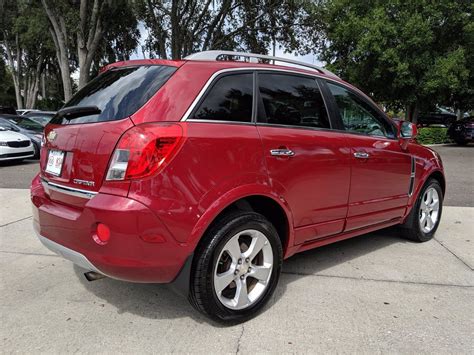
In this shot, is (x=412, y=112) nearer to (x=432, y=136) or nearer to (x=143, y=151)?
(x=432, y=136)

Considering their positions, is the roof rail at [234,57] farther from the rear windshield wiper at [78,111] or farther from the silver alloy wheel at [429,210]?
the silver alloy wheel at [429,210]

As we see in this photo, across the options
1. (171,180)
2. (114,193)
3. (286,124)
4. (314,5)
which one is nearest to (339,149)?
(286,124)

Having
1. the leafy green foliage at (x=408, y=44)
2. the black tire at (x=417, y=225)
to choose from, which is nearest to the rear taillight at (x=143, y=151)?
the black tire at (x=417, y=225)

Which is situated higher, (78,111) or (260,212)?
(78,111)

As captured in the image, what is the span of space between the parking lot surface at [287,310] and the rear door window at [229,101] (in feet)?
4.70

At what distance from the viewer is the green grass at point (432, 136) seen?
63.6 feet

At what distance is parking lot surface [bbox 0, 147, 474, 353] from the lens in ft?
9.08

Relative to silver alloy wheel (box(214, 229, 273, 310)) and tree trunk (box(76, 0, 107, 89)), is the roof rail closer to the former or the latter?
silver alloy wheel (box(214, 229, 273, 310))

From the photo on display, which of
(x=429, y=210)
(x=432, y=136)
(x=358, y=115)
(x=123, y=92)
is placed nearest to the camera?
(x=123, y=92)

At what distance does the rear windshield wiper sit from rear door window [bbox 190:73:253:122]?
70 centimetres

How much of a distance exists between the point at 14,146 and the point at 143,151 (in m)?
10.6

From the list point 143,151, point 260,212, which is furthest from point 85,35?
point 143,151

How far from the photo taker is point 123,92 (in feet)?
9.52

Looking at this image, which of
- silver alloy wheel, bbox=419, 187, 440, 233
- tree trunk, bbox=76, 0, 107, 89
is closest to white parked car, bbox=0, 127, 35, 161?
tree trunk, bbox=76, 0, 107, 89
